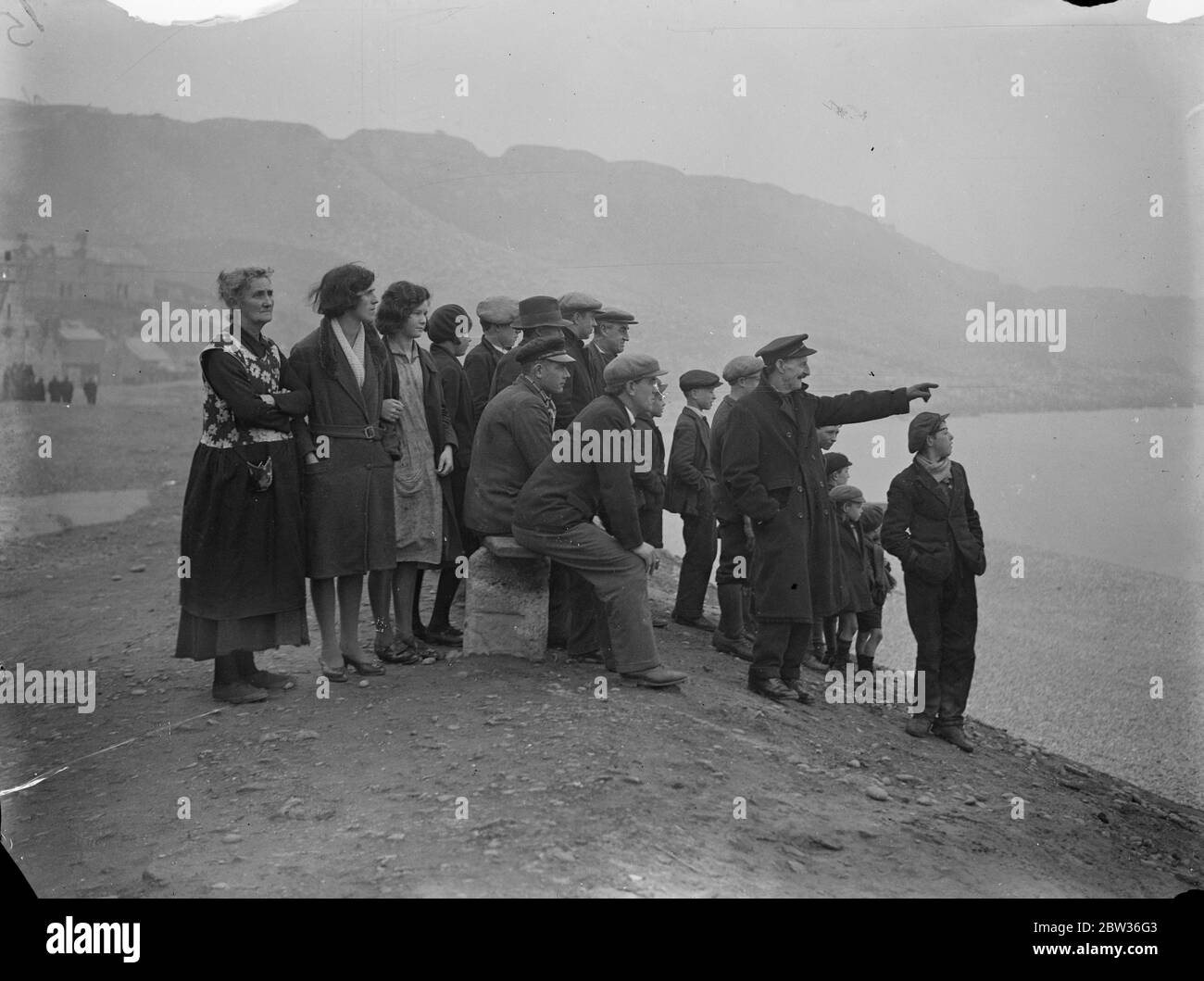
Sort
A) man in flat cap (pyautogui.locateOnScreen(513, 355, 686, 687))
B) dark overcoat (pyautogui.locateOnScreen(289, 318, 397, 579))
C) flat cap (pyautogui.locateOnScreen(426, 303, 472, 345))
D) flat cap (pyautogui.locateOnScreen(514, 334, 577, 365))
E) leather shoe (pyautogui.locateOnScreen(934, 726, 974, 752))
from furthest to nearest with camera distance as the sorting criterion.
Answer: flat cap (pyautogui.locateOnScreen(426, 303, 472, 345))
leather shoe (pyautogui.locateOnScreen(934, 726, 974, 752))
flat cap (pyautogui.locateOnScreen(514, 334, 577, 365))
man in flat cap (pyautogui.locateOnScreen(513, 355, 686, 687))
dark overcoat (pyautogui.locateOnScreen(289, 318, 397, 579))

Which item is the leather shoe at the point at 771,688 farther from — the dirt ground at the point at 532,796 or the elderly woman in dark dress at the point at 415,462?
the elderly woman in dark dress at the point at 415,462

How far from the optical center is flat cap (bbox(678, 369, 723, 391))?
7.09m

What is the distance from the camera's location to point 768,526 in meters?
5.79

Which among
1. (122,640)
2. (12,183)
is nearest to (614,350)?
(122,640)

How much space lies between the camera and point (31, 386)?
10.8 meters

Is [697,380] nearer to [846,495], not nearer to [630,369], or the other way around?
[846,495]

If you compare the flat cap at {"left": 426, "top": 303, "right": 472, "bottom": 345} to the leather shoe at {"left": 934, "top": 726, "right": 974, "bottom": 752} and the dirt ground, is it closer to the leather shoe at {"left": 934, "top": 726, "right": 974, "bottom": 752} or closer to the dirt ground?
the dirt ground

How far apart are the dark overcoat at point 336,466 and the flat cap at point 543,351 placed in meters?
0.83

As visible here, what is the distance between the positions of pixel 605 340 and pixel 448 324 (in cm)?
107

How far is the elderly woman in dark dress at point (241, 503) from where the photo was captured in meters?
4.98

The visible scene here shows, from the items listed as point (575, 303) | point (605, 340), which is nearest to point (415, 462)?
point (575, 303)

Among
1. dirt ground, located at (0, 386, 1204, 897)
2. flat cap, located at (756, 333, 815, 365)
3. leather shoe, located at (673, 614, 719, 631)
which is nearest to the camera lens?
dirt ground, located at (0, 386, 1204, 897)

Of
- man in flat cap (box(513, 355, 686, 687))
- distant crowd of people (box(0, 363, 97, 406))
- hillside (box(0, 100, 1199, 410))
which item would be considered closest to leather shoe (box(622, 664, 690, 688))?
man in flat cap (box(513, 355, 686, 687))

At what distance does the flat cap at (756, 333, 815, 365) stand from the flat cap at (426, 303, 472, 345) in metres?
1.75
